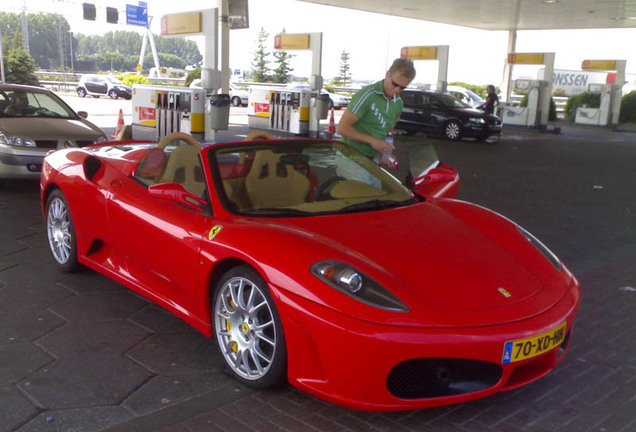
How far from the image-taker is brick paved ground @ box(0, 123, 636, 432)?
272 centimetres

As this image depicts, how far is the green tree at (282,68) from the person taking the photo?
217 feet

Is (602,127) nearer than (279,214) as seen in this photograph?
No

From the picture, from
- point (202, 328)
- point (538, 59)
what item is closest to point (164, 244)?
point (202, 328)

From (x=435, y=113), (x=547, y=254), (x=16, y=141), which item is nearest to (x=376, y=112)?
(x=547, y=254)

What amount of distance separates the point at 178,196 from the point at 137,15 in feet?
125

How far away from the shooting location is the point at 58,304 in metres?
4.06

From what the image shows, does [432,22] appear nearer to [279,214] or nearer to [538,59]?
[538,59]

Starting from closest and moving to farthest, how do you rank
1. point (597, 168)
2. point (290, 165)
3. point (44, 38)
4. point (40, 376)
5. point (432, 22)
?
point (40, 376), point (290, 165), point (597, 168), point (432, 22), point (44, 38)

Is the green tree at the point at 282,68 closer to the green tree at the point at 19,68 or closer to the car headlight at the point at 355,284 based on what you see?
the green tree at the point at 19,68

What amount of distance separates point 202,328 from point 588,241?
4.68 metres

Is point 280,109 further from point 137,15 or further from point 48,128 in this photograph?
point 137,15

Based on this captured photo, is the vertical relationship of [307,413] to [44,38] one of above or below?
below

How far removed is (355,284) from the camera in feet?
8.60

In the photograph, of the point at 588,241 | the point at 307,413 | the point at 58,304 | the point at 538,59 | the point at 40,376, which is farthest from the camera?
the point at 538,59
